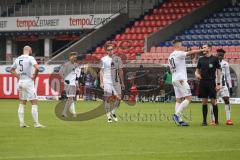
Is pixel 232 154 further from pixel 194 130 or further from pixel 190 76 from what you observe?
pixel 190 76

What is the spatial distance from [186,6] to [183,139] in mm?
35533

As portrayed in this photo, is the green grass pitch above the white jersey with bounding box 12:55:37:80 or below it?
below

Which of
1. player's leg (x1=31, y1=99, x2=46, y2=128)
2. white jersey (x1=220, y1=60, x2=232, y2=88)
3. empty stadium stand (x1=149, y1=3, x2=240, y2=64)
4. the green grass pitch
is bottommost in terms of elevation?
the green grass pitch

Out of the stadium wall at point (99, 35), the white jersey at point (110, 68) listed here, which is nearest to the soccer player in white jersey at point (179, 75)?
the white jersey at point (110, 68)

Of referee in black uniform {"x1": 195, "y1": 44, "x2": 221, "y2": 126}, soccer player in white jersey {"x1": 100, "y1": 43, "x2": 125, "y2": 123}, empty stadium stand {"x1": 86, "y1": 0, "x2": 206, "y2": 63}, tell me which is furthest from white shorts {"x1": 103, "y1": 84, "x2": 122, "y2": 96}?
empty stadium stand {"x1": 86, "y1": 0, "x2": 206, "y2": 63}

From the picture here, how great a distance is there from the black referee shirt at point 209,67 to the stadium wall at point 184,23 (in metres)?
24.9

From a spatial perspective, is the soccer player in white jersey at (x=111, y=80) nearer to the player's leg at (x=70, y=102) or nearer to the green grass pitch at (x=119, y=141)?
the green grass pitch at (x=119, y=141)

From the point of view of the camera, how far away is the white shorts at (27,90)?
742 inches

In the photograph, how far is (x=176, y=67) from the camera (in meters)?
19.7

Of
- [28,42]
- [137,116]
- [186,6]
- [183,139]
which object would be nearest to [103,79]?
[137,116]

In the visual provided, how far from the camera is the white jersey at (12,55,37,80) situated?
1895 centimetres

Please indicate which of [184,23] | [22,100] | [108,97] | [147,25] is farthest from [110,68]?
[147,25]

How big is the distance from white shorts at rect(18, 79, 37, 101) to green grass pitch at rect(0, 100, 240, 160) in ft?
2.73

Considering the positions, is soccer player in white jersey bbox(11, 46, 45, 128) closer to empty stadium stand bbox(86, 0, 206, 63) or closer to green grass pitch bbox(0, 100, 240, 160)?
green grass pitch bbox(0, 100, 240, 160)
